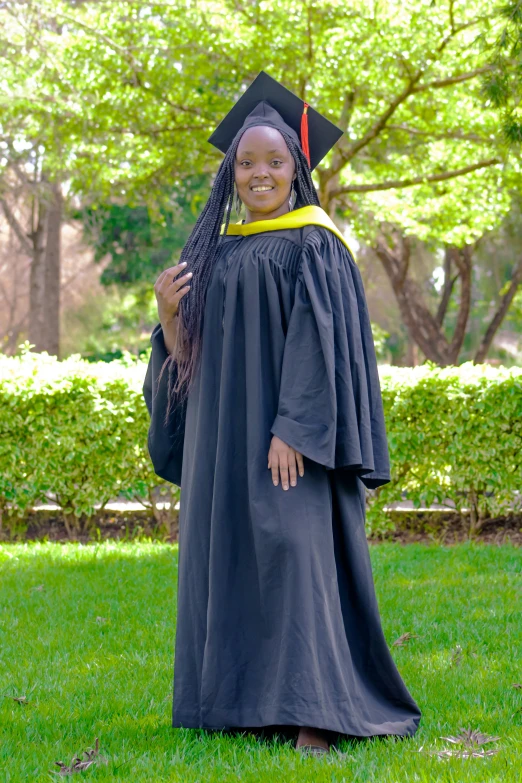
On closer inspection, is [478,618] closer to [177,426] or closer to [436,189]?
[177,426]

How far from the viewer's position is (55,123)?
39.8ft

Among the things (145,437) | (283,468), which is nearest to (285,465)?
(283,468)

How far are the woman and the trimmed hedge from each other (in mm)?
4298

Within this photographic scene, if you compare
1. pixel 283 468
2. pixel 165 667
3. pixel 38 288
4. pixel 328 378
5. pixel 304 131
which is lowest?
pixel 165 667

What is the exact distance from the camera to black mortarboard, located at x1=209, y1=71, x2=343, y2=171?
3656 mm

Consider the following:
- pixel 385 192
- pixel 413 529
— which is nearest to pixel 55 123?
pixel 385 192

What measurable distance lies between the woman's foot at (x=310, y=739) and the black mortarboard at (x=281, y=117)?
2.08 metres

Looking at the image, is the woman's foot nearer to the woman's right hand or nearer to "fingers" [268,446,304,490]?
"fingers" [268,446,304,490]

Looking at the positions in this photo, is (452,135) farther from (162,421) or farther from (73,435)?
(162,421)

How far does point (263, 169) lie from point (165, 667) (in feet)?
7.60

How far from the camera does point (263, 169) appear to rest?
3.51 m

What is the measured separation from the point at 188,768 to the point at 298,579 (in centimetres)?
69

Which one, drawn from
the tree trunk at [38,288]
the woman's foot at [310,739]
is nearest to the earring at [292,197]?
the woman's foot at [310,739]

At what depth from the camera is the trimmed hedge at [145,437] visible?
7.66 m
